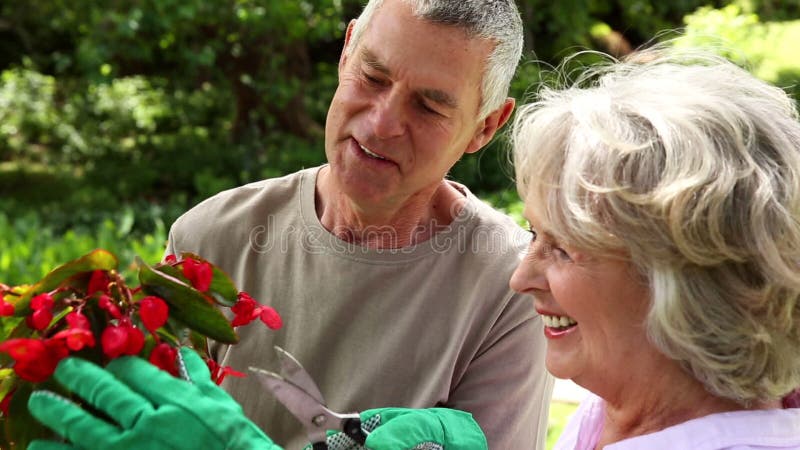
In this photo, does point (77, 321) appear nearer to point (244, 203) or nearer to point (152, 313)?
point (152, 313)

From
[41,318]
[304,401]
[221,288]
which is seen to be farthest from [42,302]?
[304,401]

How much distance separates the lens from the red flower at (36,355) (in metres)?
1.15

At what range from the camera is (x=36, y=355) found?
3.78ft

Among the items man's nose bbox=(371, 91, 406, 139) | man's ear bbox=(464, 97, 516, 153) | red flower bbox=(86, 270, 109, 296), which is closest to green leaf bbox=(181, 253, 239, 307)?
red flower bbox=(86, 270, 109, 296)

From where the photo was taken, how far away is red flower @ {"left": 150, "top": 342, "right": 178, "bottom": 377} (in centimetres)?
122

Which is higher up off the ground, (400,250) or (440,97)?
(440,97)

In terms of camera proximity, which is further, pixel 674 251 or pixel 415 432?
pixel 415 432

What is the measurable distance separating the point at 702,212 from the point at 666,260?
0.09 meters

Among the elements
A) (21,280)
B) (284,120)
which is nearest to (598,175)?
(21,280)

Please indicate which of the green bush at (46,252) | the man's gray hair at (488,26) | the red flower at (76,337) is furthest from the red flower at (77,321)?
the green bush at (46,252)

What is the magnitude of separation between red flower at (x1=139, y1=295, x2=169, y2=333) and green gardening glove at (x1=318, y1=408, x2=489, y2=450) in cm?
35

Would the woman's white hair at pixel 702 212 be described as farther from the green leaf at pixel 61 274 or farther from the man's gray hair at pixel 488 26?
the green leaf at pixel 61 274

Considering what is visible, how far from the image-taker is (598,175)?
1376 millimetres

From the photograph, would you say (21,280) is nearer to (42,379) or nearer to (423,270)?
(423,270)
